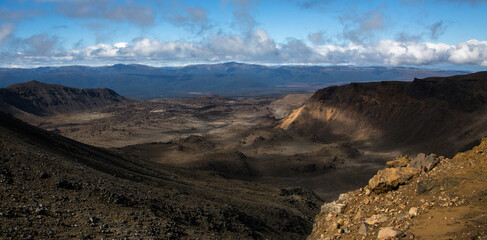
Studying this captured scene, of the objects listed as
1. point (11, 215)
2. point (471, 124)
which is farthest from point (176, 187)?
point (471, 124)

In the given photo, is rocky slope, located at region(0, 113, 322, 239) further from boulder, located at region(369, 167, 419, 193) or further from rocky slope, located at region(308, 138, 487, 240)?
boulder, located at region(369, 167, 419, 193)

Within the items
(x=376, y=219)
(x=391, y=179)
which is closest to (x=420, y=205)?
(x=376, y=219)

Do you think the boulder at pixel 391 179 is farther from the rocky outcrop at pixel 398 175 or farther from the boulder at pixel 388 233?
the boulder at pixel 388 233

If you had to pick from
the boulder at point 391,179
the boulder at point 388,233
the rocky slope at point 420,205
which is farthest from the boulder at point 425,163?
the boulder at point 388,233

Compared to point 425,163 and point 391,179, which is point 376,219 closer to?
point 391,179

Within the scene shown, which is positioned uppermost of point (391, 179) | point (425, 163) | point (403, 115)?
point (425, 163)

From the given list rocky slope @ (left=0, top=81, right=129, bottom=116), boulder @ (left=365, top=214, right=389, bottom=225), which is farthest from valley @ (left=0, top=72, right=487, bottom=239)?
rocky slope @ (left=0, top=81, right=129, bottom=116)
